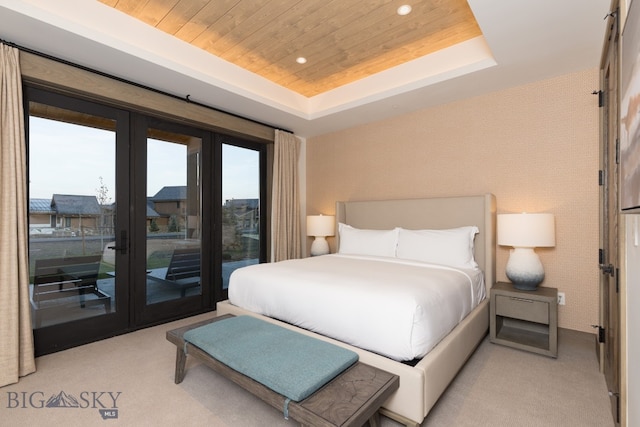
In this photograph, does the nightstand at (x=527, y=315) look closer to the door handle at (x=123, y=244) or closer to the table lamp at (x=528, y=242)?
the table lamp at (x=528, y=242)

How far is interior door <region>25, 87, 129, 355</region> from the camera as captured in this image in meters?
2.61

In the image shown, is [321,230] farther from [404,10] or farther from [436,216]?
[404,10]

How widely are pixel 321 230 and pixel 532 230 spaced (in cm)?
252

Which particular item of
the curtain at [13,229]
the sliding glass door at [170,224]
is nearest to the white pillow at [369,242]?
the sliding glass door at [170,224]

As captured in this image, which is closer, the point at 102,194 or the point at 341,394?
the point at 341,394

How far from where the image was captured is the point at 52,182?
2.69 meters

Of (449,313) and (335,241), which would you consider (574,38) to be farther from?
(335,241)

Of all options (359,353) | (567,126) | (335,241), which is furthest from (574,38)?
(335,241)

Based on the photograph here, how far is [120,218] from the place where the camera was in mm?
3055

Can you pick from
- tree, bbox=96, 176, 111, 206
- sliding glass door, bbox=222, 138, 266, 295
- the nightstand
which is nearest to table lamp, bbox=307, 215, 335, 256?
sliding glass door, bbox=222, 138, 266, 295

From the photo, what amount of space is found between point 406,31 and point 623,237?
2.30m

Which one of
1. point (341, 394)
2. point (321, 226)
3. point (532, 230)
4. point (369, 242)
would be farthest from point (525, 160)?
point (341, 394)

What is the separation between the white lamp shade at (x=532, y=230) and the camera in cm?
263

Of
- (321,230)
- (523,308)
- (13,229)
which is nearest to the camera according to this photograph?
(13,229)
